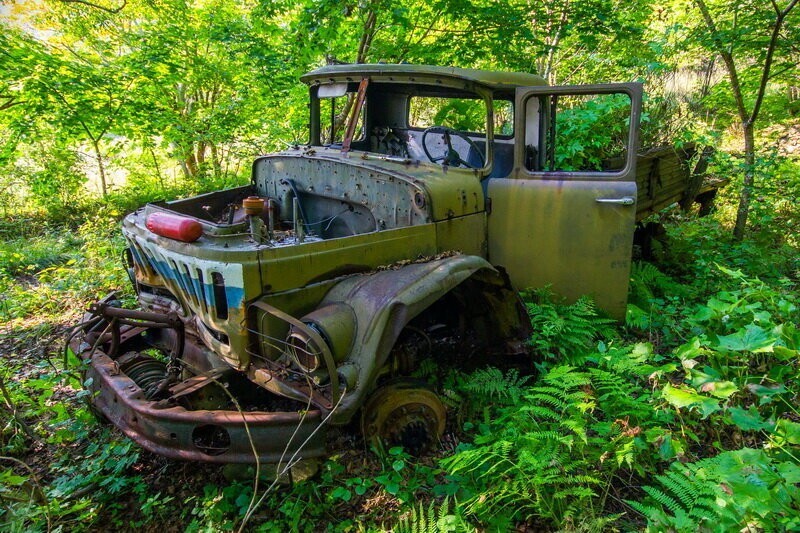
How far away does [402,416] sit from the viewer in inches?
115

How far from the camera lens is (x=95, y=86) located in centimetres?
751

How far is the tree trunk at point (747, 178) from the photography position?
5.75 metres

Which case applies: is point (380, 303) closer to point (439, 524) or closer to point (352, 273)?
point (352, 273)

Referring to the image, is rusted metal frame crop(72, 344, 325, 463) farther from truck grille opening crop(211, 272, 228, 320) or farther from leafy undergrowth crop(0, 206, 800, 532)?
truck grille opening crop(211, 272, 228, 320)

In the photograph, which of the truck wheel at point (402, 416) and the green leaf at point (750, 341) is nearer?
the green leaf at point (750, 341)

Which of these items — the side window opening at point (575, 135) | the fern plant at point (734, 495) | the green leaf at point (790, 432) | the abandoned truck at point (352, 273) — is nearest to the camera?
the fern plant at point (734, 495)

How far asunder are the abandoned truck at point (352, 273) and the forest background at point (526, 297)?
1.11 feet

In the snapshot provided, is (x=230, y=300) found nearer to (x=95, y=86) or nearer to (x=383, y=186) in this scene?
(x=383, y=186)

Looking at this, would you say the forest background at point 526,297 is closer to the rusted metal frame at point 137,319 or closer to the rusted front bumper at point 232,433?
the rusted front bumper at point 232,433

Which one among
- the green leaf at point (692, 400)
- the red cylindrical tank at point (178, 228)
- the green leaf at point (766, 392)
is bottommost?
the green leaf at point (766, 392)

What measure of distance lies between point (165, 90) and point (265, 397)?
27.3 ft

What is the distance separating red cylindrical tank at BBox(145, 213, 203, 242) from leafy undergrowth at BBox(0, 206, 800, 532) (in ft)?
3.99

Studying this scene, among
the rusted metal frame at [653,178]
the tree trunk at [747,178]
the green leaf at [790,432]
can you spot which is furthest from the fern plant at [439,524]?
the tree trunk at [747,178]

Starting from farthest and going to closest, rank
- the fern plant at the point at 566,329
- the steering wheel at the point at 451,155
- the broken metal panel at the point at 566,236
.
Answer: the steering wheel at the point at 451,155 → the broken metal panel at the point at 566,236 → the fern plant at the point at 566,329
